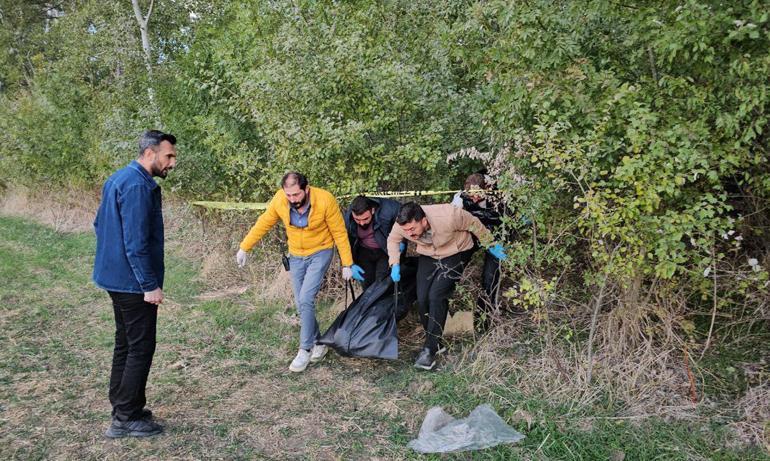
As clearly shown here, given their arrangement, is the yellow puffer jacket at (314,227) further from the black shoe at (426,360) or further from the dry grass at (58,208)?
the dry grass at (58,208)

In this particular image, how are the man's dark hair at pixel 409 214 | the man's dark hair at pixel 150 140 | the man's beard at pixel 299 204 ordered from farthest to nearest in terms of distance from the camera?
the man's beard at pixel 299 204 < the man's dark hair at pixel 409 214 < the man's dark hair at pixel 150 140

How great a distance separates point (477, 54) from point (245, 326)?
10.7 ft

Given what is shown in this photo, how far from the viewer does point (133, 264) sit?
304cm

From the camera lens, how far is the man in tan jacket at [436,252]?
160 inches

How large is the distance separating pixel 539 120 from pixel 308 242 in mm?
1962

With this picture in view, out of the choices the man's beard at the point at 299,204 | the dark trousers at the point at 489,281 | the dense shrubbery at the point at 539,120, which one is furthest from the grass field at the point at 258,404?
the man's beard at the point at 299,204

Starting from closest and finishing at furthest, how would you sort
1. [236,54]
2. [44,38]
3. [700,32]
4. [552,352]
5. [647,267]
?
[700,32] < [647,267] < [552,352] < [236,54] < [44,38]

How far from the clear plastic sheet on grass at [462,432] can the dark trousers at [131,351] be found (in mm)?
1641

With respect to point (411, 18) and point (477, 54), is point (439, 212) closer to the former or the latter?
point (477, 54)

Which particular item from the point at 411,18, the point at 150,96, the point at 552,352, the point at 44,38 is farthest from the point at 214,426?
the point at 44,38

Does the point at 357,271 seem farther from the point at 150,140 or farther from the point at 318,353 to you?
the point at 150,140

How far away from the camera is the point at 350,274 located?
440 centimetres

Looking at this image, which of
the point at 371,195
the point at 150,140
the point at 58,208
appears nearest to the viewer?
the point at 150,140

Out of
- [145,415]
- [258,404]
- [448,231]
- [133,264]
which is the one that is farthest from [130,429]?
[448,231]
